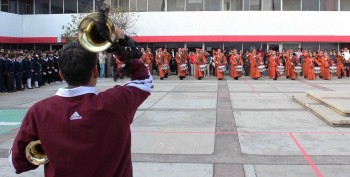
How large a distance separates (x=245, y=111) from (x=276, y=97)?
161 inches

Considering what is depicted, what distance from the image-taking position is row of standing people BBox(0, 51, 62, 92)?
1906cm

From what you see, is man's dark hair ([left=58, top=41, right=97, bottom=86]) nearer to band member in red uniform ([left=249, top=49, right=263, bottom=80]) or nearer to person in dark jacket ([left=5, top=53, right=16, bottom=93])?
person in dark jacket ([left=5, top=53, right=16, bottom=93])

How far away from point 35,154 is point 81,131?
39cm

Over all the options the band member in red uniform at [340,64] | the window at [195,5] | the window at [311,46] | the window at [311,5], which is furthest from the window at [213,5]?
the band member in red uniform at [340,64]

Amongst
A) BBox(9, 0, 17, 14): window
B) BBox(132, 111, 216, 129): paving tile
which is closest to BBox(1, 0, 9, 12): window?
BBox(9, 0, 17, 14): window

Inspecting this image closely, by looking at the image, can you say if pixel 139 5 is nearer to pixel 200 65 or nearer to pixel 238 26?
pixel 238 26

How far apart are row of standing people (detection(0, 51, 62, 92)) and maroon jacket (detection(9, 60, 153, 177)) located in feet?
57.9

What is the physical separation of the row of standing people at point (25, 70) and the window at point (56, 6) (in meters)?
12.3

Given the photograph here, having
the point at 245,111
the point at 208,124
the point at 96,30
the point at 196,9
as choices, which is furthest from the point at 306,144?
the point at 196,9

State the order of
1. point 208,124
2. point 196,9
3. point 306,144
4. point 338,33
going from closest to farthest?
point 306,144
point 208,124
point 338,33
point 196,9

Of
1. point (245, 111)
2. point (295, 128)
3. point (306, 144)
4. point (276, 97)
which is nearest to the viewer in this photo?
point (306, 144)

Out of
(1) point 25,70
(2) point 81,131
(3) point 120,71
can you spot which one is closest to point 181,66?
(1) point 25,70

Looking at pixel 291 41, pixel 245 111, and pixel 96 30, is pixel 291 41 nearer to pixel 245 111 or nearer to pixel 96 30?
pixel 245 111

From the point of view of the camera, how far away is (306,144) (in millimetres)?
8273
